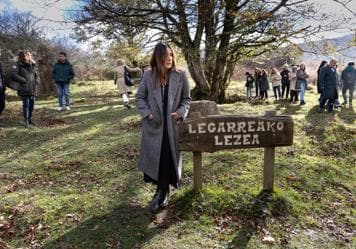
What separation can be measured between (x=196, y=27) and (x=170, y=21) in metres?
1.06

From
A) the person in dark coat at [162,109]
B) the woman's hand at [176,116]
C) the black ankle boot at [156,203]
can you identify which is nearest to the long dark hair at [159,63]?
the person in dark coat at [162,109]

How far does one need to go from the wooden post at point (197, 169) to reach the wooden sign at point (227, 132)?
21 centimetres

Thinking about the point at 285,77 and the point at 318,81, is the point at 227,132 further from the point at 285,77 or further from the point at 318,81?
the point at 285,77

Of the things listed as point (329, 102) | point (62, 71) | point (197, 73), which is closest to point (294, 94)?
point (329, 102)

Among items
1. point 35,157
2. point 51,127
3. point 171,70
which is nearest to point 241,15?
point 51,127

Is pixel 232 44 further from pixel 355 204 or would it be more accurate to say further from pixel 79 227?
pixel 79 227

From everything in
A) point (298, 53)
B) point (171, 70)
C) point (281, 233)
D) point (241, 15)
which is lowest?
point (281, 233)

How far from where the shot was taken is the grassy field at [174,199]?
479 cm

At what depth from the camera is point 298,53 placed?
16250 mm

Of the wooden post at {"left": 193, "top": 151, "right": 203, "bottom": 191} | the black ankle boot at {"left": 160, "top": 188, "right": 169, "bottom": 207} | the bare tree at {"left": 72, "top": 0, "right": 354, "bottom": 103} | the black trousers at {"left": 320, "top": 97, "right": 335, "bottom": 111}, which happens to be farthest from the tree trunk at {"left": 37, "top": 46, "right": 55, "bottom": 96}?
the black ankle boot at {"left": 160, "top": 188, "right": 169, "bottom": 207}

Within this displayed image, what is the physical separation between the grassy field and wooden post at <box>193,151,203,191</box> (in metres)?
0.13

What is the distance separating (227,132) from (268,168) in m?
0.96

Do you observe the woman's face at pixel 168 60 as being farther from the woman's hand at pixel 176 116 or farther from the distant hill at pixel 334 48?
the distant hill at pixel 334 48

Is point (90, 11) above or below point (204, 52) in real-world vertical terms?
above
